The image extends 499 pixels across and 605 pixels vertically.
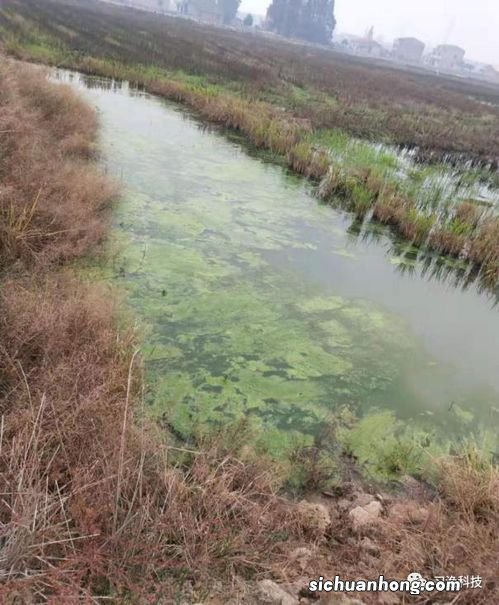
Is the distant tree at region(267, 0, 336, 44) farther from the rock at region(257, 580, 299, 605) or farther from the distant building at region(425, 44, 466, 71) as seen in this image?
the rock at region(257, 580, 299, 605)

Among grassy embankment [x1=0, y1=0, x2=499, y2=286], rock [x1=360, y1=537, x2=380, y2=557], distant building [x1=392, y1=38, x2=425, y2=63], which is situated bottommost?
rock [x1=360, y1=537, x2=380, y2=557]

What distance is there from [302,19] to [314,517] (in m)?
122

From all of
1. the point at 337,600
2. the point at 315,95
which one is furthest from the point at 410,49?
the point at 337,600

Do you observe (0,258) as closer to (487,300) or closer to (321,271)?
(321,271)

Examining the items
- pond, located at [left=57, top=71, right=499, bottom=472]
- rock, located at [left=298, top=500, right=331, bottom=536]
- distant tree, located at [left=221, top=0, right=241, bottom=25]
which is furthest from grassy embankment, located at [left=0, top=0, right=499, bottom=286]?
distant tree, located at [left=221, top=0, right=241, bottom=25]

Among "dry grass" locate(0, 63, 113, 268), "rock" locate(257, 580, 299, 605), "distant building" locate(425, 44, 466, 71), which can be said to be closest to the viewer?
"rock" locate(257, 580, 299, 605)

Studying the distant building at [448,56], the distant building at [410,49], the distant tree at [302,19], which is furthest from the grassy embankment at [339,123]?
the distant building at [448,56]

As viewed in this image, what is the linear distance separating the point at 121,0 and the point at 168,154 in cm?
10304

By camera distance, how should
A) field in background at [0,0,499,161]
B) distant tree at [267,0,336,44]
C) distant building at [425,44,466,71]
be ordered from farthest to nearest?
distant building at [425,44,466,71] → distant tree at [267,0,336,44] → field in background at [0,0,499,161]

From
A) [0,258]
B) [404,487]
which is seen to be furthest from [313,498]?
[0,258]

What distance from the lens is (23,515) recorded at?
1.80 m

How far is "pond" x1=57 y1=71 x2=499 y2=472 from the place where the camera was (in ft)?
11.8

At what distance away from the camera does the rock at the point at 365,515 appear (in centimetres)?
270

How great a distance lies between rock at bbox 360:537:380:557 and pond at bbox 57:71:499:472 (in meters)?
0.84
